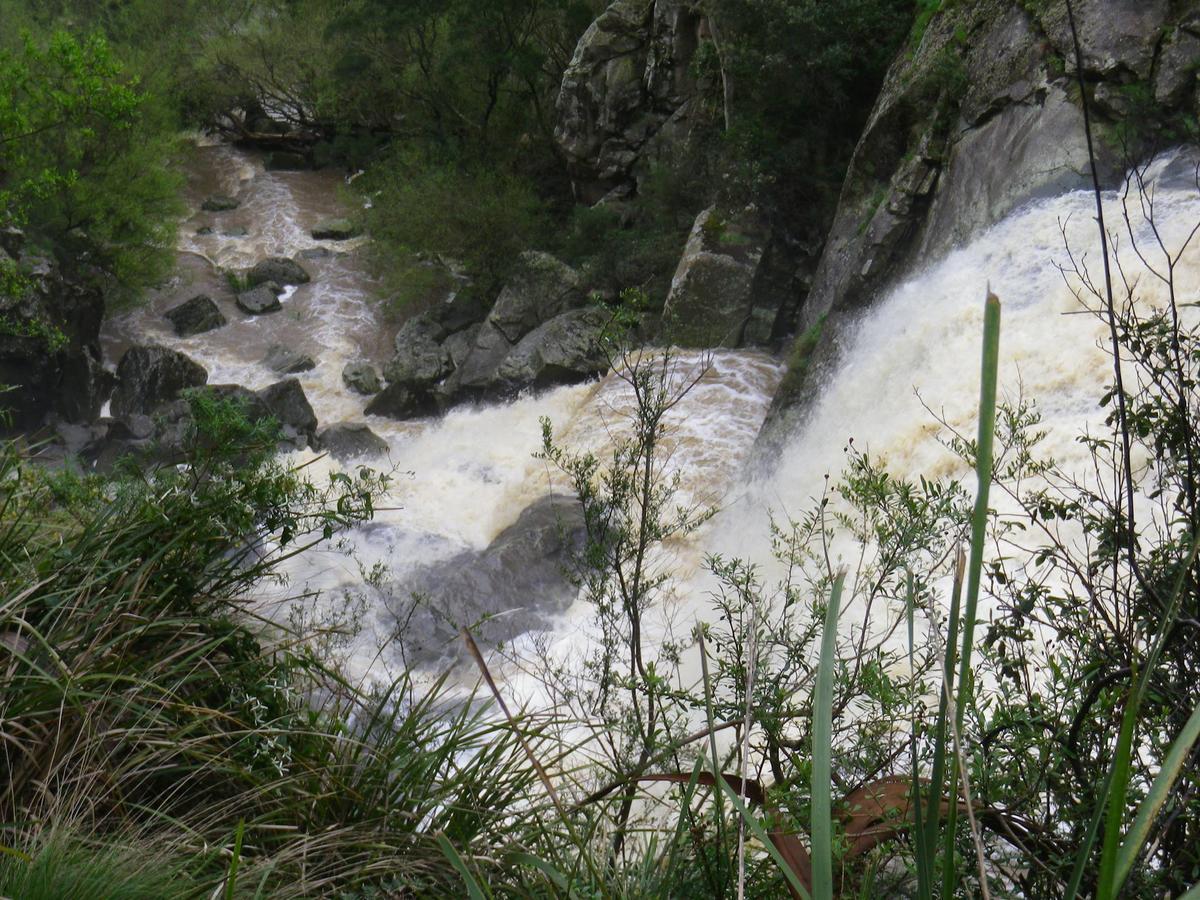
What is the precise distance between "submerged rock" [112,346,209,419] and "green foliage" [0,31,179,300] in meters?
2.03

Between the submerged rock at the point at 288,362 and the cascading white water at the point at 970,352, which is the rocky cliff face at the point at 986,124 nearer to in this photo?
the cascading white water at the point at 970,352

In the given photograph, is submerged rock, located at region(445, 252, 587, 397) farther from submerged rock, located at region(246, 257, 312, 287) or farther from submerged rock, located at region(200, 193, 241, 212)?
submerged rock, located at region(200, 193, 241, 212)

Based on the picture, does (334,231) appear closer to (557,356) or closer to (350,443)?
(557,356)

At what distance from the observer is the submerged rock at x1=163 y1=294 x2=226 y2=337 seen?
60.3ft

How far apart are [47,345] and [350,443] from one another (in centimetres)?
489

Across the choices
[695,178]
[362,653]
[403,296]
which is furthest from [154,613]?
[403,296]

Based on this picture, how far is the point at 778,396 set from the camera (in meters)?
11.3

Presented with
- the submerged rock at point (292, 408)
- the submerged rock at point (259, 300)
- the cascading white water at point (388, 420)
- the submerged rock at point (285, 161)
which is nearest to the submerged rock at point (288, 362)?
the cascading white water at point (388, 420)

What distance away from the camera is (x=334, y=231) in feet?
71.8

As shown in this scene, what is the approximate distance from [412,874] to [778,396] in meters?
9.78

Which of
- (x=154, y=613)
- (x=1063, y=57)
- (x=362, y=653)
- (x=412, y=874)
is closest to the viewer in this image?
(x=412, y=874)

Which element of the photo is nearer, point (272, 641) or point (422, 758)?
point (422, 758)

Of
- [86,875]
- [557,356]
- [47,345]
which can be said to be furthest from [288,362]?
[86,875]

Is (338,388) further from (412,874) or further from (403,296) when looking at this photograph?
(412,874)
